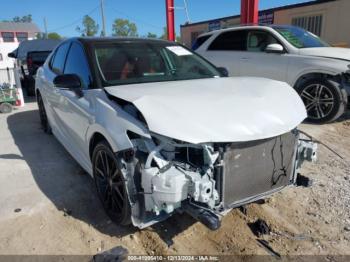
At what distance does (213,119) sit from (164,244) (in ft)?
3.76

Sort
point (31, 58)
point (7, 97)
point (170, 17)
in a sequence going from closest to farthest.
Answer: point (7, 97), point (31, 58), point (170, 17)

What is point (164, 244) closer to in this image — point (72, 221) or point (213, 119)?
point (72, 221)

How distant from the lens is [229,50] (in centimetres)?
724

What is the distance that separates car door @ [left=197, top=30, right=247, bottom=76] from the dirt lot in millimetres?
3621

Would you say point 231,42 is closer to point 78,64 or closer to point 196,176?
point 78,64

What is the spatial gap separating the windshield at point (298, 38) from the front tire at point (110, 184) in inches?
197

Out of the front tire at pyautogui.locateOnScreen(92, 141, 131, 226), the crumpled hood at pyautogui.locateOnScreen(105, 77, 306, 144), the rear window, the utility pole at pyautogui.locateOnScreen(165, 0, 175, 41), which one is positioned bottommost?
the front tire at pyautogui.locateOnScreen(92, 141, 131, 226)

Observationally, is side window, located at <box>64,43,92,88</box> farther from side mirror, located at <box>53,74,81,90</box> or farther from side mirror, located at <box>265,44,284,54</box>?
side mirror, located at <box>265,44,284,54</box>

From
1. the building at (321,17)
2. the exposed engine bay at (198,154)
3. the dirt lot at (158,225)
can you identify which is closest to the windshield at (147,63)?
the exposed engine bay at (198,154)

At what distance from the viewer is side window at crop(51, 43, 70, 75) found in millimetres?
4059

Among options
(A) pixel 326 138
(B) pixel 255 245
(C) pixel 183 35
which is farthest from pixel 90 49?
(C) pixel 183 35

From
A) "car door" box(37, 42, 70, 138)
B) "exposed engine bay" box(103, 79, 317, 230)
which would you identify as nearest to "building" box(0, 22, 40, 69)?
"car door" box(37, 42, 70, 138)

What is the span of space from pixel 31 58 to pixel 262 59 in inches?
282

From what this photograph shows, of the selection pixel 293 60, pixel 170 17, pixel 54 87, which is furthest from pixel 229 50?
pixel 170 17
